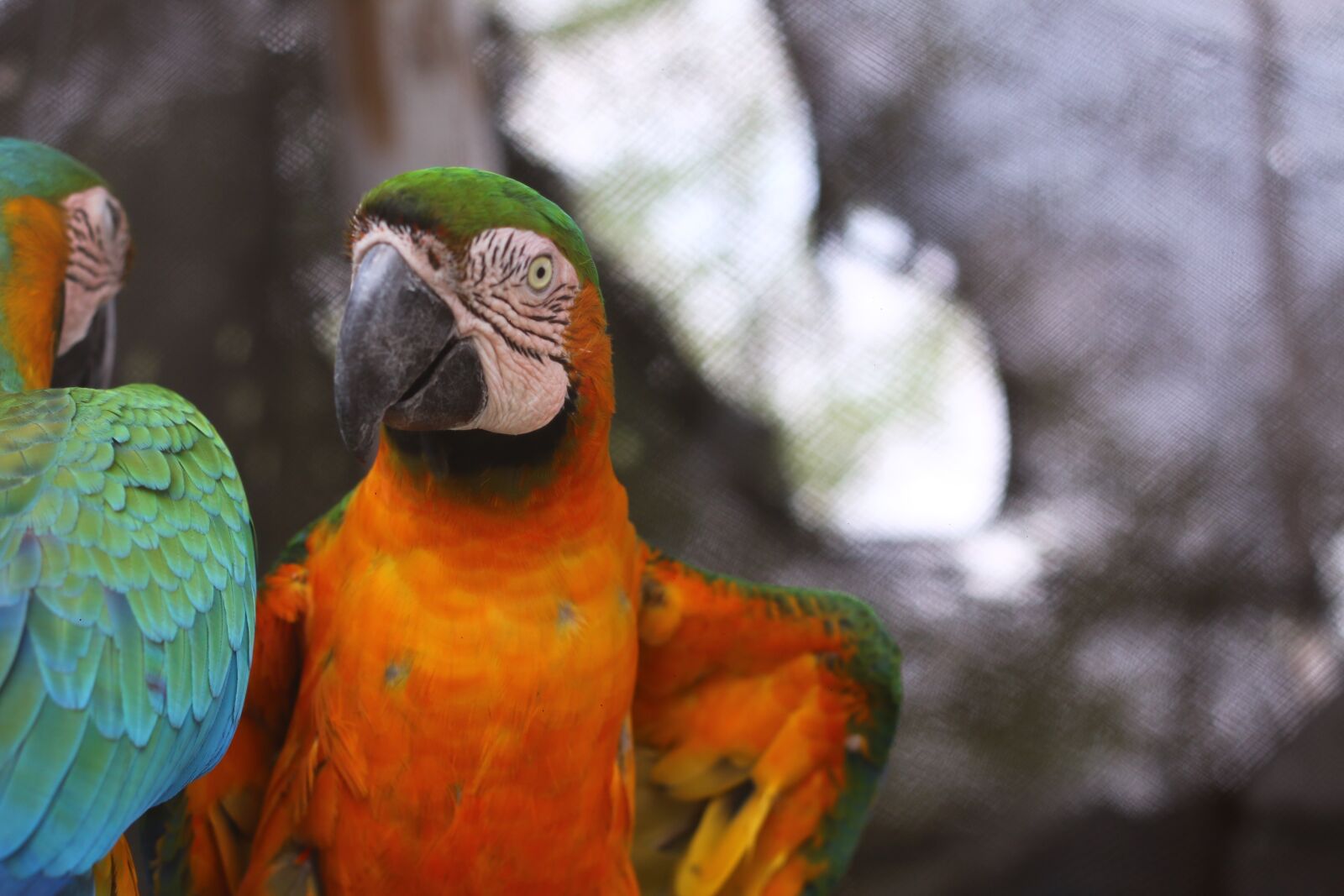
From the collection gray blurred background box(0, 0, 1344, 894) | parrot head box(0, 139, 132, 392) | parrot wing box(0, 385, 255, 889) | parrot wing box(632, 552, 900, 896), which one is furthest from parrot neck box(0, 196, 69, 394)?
gray blurred background box(0, 0, 1344, 894)

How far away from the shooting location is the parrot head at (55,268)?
946 millimetres

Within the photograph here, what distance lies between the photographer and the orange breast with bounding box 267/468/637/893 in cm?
86

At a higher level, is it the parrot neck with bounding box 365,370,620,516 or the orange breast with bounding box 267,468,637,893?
the parrot neck with bounding box 365,370,620,516

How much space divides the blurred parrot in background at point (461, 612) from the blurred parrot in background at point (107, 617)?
0.12 m

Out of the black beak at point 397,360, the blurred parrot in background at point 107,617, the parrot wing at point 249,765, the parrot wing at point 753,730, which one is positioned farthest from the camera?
the parrot wing at point 753,730


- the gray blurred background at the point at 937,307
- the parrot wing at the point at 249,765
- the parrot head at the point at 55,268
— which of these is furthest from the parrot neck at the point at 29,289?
the gray blurred background at the point at 937,307

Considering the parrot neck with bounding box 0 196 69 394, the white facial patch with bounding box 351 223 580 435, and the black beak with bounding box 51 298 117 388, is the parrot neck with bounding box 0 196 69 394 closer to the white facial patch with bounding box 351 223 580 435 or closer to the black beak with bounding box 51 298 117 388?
the black beak with bounding box 51 298 117 388

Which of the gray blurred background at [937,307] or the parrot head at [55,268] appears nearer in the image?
the parrot head at [55,268]

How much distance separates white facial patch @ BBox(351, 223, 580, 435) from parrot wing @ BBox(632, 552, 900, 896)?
1.00 feet

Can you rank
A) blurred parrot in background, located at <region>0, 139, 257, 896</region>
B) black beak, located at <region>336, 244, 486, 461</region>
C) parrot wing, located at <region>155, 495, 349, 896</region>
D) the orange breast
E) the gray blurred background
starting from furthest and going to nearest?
the gray blurred background, parrot wing, located at <region>155, 495, 349, 896</region>, the orange breast, black beak, located at <region>336, 244, 486, 461</region>, blurred parrot in background, located at <region>0, 139, 257, 896</region>

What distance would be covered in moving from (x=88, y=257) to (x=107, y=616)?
0.56 m

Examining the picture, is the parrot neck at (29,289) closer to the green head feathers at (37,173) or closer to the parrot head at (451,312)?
the green head feathers at (37,173)

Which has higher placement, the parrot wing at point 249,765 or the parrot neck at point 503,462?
the parrot neck at point 503,462

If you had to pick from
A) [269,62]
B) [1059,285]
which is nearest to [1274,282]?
[1059,285]
